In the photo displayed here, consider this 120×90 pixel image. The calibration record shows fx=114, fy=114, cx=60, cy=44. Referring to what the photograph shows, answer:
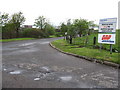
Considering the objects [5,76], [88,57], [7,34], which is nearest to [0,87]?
[5,76]

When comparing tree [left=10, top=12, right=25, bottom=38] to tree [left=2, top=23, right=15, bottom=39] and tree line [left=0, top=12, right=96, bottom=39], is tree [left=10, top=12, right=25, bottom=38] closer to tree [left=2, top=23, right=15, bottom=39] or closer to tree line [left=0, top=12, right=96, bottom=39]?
tree line [left=0, top=12, right=96, bottom=39]

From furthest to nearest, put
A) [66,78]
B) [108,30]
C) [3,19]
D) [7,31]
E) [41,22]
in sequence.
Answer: [41,22] → [7,31] → [3,19] → [108,30] → [66,78]

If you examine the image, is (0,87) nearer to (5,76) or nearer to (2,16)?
(5,76)

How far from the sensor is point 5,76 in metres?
4.26

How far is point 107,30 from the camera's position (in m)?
7.88

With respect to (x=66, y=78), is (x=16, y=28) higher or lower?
higher

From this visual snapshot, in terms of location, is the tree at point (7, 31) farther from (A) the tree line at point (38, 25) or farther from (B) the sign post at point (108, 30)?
(B) the sign post at point (108, 30)

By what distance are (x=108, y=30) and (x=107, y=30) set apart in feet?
0.21

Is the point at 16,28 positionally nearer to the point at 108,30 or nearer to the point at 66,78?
the point at 108,30

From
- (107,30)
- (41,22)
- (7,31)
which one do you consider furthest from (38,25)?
(107,30)

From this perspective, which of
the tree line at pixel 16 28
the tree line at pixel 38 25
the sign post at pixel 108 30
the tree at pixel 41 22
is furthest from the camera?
the tree at pixel 41 22

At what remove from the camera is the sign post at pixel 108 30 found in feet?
24.9

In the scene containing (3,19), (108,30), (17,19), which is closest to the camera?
(108,30)

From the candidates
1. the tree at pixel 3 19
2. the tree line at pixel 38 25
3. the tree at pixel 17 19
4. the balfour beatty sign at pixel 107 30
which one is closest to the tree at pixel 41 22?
the tree line at pixel 38 25
